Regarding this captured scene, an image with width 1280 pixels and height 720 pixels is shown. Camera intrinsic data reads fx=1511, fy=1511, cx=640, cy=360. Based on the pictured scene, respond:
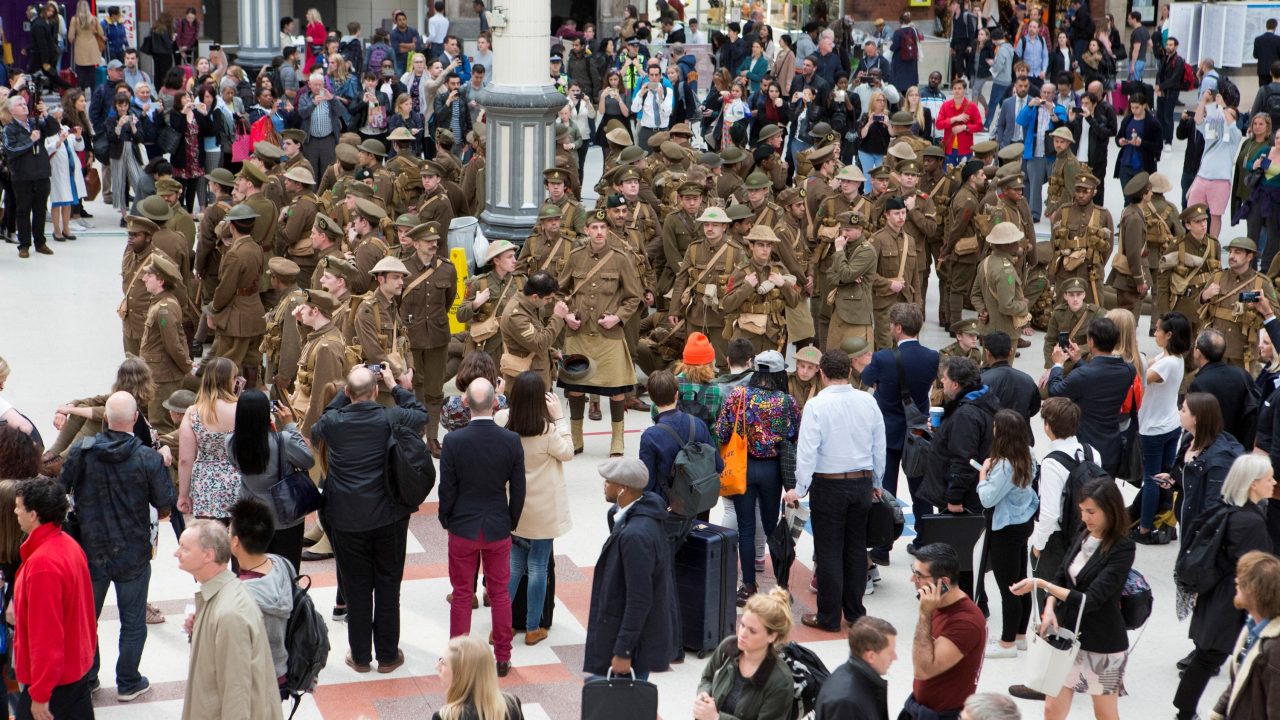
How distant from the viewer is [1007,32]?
3131 cm

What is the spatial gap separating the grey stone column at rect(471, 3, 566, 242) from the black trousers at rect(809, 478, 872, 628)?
7.03 m

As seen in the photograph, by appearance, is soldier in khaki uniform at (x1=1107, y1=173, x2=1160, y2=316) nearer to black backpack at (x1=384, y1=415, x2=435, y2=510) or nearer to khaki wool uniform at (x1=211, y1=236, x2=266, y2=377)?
khaki wool uniform at (x1=211, y1=236, x2=266, y2=377)

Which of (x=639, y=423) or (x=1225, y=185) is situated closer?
(x=639, y=423)

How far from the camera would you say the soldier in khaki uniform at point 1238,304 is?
11.5m

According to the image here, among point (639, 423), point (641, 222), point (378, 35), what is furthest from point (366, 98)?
point (639, 423)

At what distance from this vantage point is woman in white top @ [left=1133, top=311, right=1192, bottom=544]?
9.77m

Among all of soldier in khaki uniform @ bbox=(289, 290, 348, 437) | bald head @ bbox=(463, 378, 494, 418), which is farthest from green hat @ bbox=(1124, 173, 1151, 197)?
bald head @ bbox=(463, 378, 494, 418)

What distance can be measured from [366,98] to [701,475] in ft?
45.2

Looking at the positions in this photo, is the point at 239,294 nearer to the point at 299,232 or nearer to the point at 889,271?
the point at 299,232

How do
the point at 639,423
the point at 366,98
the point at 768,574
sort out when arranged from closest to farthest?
1. the point at 768,574
2. the point at 639,423
3. the point at 366,98

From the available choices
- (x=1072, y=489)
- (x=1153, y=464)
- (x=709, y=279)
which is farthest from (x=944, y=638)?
(x=709, y=279)

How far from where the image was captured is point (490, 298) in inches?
436

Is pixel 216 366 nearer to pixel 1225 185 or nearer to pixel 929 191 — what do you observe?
pixel 929 191

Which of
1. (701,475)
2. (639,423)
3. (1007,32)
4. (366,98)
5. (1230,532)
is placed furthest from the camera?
(1007,32)
